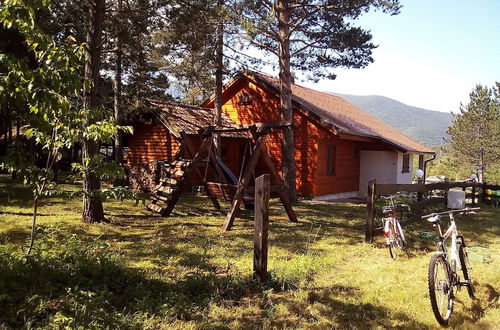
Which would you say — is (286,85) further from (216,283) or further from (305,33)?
(216,283)

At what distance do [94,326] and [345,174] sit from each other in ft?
55.4

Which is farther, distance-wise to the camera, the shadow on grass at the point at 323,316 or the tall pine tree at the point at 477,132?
the tall pine tree at the point at 477,132

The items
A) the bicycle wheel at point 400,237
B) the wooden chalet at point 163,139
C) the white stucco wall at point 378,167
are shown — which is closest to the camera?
the bicycle wheel at point 400,237

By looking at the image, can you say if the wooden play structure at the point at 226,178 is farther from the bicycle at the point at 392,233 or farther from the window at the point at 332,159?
the window at the point at 332,159

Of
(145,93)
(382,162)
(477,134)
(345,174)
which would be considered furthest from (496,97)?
(145,93)

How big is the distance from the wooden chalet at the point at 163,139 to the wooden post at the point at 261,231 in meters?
11.0

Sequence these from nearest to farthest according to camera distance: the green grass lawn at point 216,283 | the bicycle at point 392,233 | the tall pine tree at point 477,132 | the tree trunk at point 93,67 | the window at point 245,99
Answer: the green grass lawn at point 216,283 → the bicycle at point 392,233 → the tree trunk at point 93,67 → the window at point 245,99 → the tall pine tree at point 477,132

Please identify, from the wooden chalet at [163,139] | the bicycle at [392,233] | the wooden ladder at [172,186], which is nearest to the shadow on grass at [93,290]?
the bicycle at [392,233]

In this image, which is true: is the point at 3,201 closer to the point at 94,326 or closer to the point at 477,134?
the point at 94,326

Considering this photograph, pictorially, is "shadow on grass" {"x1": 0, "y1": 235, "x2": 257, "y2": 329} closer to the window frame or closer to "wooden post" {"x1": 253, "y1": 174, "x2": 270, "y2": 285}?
"wooden post" {"x1": 253, "y1": 174, "x2": 270, "y2": 285}

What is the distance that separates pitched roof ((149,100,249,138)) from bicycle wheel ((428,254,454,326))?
41.0 feet

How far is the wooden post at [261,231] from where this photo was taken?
5.15 metres

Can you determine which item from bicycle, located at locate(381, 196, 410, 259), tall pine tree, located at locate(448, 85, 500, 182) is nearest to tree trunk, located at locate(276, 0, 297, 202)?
bicycle, located at locate(381, 196, 410, 259)

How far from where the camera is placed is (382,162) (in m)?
20.3
